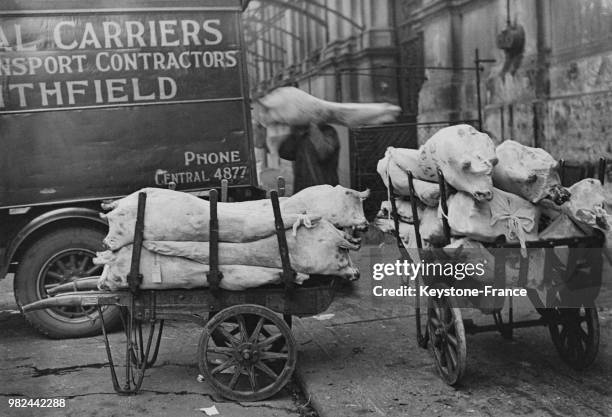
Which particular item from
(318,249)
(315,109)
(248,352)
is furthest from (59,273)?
(318,249)

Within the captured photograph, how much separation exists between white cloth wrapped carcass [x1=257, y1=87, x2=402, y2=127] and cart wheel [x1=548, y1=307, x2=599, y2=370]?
2.41m

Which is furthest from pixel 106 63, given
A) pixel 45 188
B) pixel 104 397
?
pixel 104 397

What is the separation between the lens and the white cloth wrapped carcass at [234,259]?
189 inches

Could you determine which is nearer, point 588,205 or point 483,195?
point 483,195

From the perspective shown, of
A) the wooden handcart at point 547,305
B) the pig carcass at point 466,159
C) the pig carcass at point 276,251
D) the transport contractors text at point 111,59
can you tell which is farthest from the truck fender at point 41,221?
the pig carcass at point 466,159

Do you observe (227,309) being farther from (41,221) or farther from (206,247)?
(41,221)

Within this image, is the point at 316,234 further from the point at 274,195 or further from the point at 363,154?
the point at 363,154

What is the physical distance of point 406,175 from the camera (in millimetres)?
5316

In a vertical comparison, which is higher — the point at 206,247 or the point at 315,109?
the point at 315,109

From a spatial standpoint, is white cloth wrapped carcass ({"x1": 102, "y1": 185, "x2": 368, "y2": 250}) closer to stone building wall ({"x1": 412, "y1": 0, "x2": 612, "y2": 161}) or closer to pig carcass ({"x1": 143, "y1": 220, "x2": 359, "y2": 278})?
pig carcass ({"x1": 143, "y1": 220, "x2": 359, "y2": 278})

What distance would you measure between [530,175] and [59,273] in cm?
429

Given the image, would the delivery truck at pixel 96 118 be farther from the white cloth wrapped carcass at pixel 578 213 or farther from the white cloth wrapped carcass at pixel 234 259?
the white cloth wrapped carcass at pixel 578 213

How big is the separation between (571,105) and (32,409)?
22.2 ft

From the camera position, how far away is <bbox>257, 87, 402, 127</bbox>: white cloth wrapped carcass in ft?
21.2
